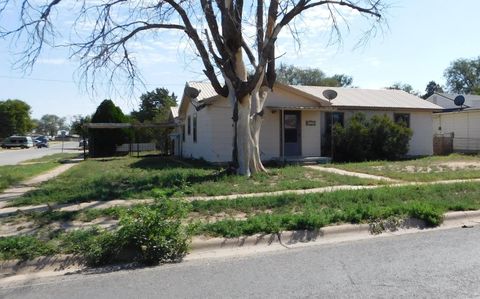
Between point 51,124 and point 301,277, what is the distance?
181 meters

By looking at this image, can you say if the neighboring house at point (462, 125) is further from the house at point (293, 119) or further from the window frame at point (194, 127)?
the window frame at point (194, 127)

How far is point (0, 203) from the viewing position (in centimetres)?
1008

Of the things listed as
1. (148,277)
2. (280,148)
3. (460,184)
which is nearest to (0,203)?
(148,277)

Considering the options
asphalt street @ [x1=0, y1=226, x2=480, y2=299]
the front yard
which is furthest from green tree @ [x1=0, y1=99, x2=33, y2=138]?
asphalt street @ [x1=0, y1=226, x2=480, y2=299]

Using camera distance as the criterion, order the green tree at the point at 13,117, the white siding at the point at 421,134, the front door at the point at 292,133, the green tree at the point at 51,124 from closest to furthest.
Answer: the front door at the point at 292,133 → the white siding at the point at 421,134 → the green tree at the point at 13,117 → the green tree at the point at 51,124

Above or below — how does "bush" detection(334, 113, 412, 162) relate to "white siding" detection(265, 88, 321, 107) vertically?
below

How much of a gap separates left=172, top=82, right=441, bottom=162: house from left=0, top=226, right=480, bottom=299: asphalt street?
45.2 feet

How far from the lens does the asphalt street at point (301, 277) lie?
15.4 feet

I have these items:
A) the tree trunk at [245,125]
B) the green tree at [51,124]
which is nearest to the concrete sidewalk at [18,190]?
the tree trunk at [245,125]

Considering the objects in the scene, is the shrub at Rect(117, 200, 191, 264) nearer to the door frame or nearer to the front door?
the door frame

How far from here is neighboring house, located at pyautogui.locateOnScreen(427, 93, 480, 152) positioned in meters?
29.9

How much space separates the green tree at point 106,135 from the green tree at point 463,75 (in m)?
61.2

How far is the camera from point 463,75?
76.8 m

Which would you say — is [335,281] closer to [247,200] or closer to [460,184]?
[247,200]
